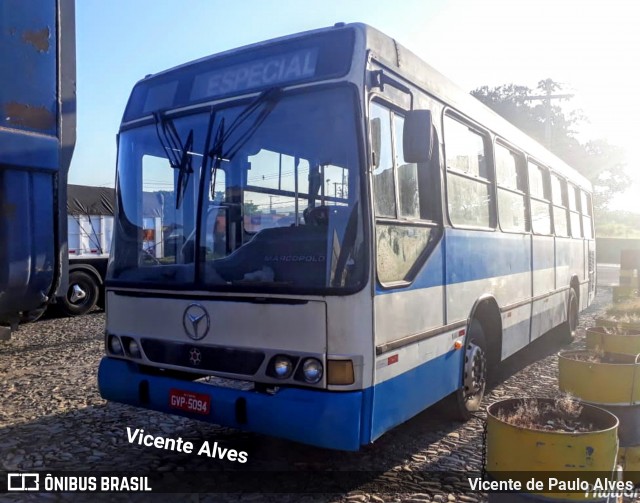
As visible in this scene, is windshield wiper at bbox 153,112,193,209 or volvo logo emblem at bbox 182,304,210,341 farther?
windshield wiper at bbox 153,112,193,209

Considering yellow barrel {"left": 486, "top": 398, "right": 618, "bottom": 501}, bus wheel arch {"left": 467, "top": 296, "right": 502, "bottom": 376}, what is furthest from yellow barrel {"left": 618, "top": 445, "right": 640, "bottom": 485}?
bus wheel arch {"left": 467, "top": 296, "right": 502, "bottom": 376}

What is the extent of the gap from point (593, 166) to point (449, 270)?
153ft

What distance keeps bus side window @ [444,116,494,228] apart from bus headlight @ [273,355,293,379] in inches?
76.6

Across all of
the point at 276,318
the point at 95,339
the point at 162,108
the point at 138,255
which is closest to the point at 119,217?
the point at 138,255

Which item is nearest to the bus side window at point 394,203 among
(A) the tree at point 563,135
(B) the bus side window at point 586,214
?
(B) the bus side window at point 586,214

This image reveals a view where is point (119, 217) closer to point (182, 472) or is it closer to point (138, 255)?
point (138, 255)

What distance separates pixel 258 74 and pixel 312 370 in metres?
2.05

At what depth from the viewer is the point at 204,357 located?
4023 mm

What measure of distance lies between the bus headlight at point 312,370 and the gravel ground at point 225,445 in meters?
0.87

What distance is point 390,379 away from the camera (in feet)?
12.5

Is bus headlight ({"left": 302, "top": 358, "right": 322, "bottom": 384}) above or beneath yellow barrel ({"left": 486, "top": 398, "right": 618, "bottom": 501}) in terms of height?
above

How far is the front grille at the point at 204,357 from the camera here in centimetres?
383

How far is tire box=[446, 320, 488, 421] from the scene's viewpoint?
520cm

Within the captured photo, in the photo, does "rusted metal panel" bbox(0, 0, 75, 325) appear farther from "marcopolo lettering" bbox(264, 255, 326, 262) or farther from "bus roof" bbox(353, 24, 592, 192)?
"bus roof" bbox(353, 24, 592, 192)
